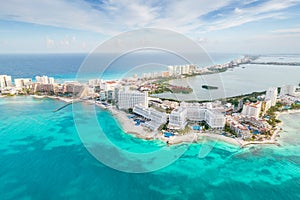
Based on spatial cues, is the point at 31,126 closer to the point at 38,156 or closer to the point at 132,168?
the point at 38,156

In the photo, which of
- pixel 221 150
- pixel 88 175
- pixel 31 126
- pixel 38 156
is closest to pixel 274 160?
pixel 221 150

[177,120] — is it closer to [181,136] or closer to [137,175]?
[181,136]

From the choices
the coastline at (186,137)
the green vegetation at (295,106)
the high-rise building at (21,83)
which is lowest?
the coastline at (186,137)

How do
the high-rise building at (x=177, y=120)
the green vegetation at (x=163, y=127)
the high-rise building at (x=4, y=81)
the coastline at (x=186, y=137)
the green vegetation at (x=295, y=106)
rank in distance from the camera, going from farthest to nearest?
1. the high-rise building at (x=4, y=81)
2. the green vegetation at (x=295, y=106)
3. the green vegetation at (x=163, y=127)
4. the high-rise building at (x=177, y=120)
5. the coastline at (x=186, y=137)

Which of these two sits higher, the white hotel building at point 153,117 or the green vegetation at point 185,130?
the white hotel building at point 153,117

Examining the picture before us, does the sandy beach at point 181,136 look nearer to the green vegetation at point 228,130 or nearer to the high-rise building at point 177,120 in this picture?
the green vegetation at point 228,130

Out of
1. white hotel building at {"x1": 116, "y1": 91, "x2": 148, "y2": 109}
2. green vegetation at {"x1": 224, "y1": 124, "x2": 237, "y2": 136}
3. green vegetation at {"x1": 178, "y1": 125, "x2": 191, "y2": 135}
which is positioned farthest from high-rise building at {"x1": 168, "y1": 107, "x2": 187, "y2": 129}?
white hotel building at {"x1": 116, "y1": 91, "x2": 148, "y2": 109}

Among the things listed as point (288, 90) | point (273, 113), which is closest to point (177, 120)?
point (273, 113)

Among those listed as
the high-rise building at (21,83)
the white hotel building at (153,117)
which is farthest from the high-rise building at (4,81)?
the white hotel building at (153,117)
